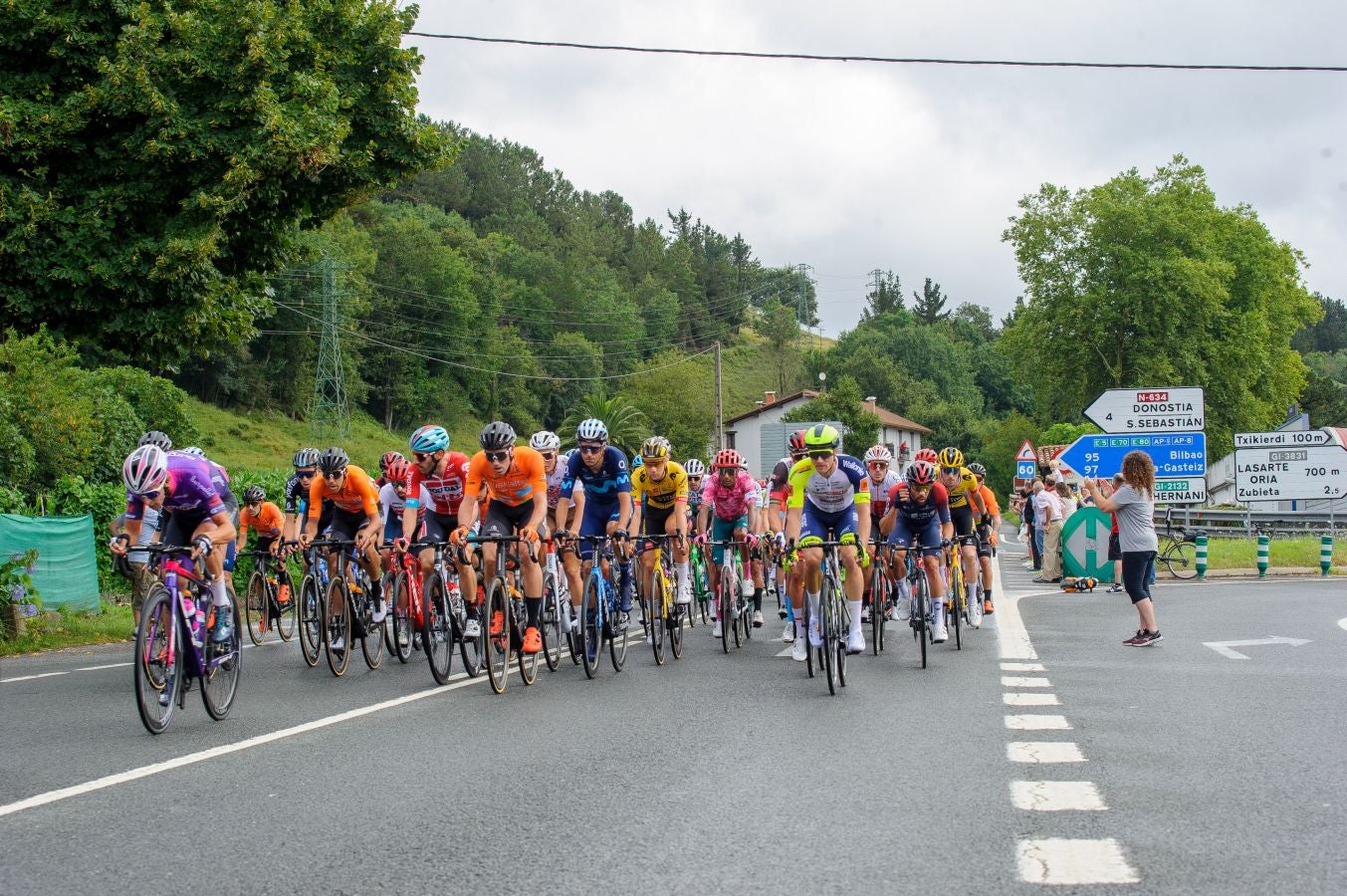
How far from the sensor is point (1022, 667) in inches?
468

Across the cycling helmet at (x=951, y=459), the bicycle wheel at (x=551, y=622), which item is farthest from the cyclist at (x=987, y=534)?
the bicycle wheel at (x=551, y=622)

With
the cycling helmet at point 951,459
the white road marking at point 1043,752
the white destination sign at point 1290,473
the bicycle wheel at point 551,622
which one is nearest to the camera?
the white road marking at point 1043,752

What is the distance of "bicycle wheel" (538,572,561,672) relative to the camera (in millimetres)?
11023

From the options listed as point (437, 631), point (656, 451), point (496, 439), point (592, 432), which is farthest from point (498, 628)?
point (656, 451)

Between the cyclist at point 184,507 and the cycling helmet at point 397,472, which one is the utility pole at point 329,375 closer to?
the cycling helmet at point 397,472

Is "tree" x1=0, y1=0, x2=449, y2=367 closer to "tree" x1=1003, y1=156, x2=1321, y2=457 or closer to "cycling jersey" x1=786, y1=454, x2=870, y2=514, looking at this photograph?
"cycling jersey" x1=786, y1=454, x2=870, y2=514

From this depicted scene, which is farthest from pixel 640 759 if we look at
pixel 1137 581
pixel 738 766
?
pixel 1137 581

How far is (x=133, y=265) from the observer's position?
14656 mm

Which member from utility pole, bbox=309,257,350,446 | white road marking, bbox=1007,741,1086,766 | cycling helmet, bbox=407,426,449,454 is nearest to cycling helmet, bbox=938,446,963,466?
cycling helmet, bbox=407,426,449,454

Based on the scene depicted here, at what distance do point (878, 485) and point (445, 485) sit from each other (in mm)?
4642

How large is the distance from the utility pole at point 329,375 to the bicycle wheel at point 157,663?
5571 cm

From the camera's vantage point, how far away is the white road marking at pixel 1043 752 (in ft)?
24.0

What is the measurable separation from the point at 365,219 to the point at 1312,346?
14632 centimetres

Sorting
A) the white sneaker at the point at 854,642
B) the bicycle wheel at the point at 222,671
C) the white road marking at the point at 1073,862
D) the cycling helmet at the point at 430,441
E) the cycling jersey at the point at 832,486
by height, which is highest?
the cycling helmet at the point at 430,441
